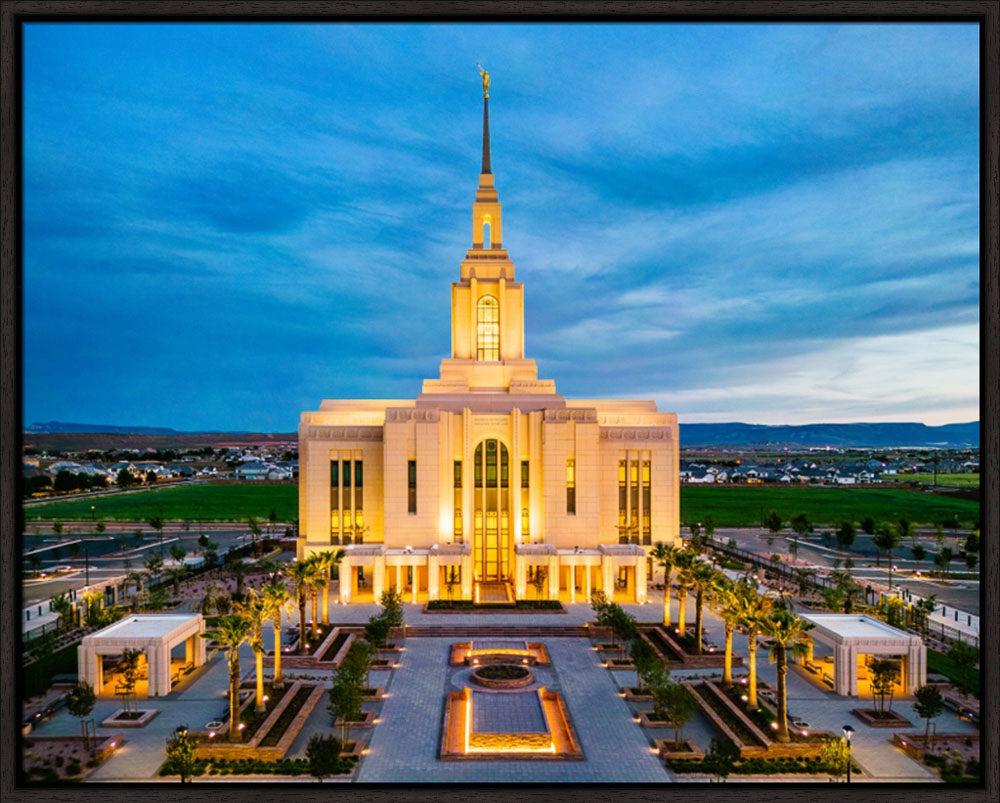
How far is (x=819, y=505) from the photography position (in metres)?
93.8

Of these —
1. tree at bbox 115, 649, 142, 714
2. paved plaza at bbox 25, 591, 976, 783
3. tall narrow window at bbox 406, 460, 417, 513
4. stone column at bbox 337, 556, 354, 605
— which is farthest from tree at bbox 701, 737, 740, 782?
tall narrow window at bbox 406, 460, 417, 513

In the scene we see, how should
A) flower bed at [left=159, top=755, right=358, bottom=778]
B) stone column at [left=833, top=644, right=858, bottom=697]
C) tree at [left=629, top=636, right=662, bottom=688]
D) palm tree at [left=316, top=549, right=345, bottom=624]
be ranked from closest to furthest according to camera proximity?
flower bed at [left=159, top=755, right=358, bottom=778], tree at [left=629, top=636, right=662, bottom=688], stone column at [left=833, top=644, right=858, bottom=697], palm tree at [left=316, top=549, right=345, bottom=624]

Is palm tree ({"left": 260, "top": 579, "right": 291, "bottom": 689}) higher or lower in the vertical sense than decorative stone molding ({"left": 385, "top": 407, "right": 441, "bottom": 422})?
lower

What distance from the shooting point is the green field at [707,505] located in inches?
3019

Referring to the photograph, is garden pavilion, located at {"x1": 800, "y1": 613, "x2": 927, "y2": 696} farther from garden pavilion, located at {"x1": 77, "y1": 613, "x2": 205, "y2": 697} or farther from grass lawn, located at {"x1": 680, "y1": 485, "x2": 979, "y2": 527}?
grass lawn, located at {"x1": 680, "y1": 485, "x2": 979, "y2": 527}

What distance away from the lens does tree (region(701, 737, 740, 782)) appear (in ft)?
52.5

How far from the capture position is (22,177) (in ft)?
23.2

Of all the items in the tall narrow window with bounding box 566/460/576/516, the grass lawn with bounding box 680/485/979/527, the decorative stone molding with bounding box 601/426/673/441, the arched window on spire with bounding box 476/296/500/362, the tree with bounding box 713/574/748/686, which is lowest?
the grass lawn with bounding box 680/485/979/527

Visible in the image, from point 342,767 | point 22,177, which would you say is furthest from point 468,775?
point 22,177

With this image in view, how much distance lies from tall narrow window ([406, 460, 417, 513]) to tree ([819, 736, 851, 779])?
26558mm

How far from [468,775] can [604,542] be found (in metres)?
26.1

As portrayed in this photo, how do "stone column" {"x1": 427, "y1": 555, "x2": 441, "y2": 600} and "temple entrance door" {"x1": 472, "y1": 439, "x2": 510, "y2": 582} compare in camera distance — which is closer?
"stone column" {"x1": 427, "y1": 555, "x2": 441, "y2": 600}
